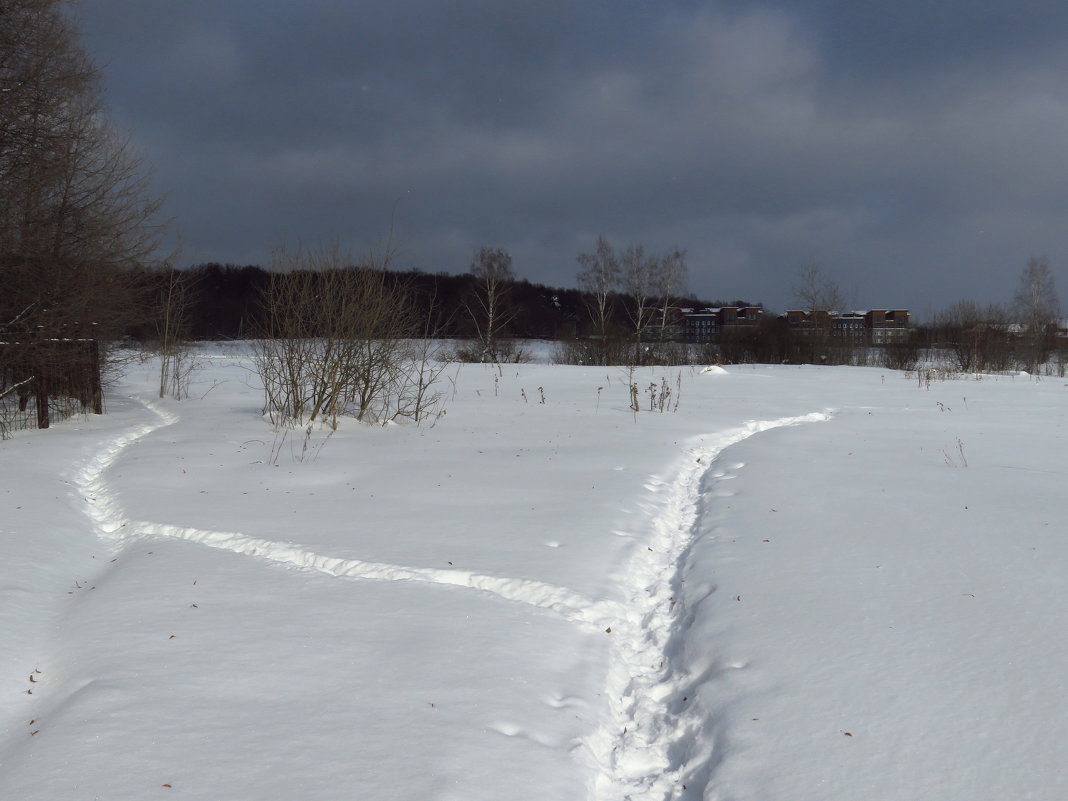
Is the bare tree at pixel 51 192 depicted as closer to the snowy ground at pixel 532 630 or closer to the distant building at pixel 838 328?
the snowy ground at pixel 532 630

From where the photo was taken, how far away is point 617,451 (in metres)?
8.78

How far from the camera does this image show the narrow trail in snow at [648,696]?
262cm

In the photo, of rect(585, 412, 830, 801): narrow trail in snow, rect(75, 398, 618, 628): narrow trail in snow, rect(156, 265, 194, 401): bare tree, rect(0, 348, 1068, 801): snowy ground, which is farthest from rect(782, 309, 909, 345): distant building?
rect(75, 398, 618, 628): narrow trail in snow

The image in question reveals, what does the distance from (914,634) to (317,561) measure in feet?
11.4

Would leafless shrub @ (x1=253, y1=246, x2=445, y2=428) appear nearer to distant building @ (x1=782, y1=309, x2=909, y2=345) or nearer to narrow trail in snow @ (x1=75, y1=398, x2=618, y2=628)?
narrow trail in snow @ (x1=75, y1=398, x2=618, y2=628)

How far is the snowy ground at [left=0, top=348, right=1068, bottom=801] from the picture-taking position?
98.7 inches

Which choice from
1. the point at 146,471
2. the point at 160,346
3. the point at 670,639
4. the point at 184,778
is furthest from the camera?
the point at 160,346

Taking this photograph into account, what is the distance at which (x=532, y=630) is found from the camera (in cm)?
365

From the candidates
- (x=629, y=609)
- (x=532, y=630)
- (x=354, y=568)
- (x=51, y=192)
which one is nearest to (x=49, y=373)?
(x=51, y=192)

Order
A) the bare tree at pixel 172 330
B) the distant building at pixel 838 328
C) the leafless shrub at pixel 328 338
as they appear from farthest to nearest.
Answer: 1. the distant building at pixel 838 328
2. the bare tree at pixel 172 330
3. the leafless shrub at pixel 328 338

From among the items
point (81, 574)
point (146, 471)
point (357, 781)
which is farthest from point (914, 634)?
point (146, 471)

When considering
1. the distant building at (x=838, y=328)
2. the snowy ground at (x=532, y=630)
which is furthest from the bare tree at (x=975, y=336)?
the snowy ground at (x=532, y=630)

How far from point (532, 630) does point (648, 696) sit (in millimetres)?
703

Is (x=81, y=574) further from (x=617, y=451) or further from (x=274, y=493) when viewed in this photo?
(x=617, y=451)
